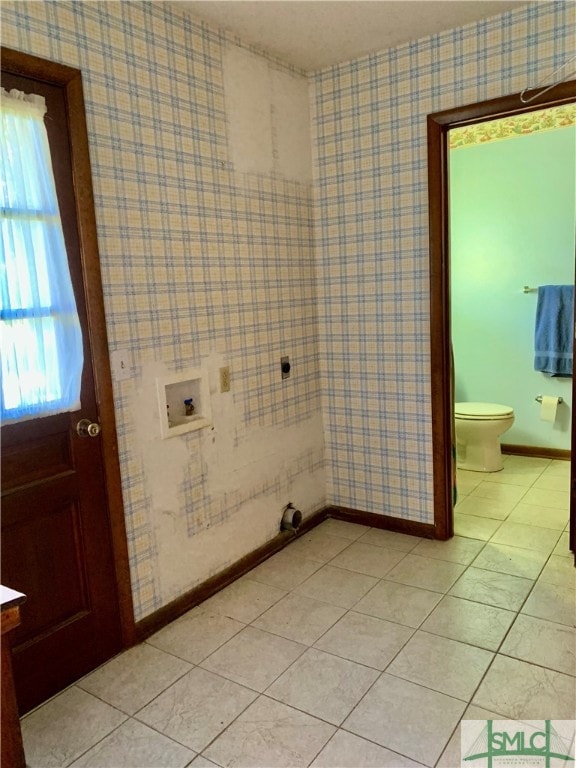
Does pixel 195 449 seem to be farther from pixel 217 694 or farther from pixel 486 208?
pixel 486 208

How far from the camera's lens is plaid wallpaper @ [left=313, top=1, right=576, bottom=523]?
8.64 ft

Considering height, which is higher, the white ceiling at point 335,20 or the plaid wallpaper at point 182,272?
the white ceiling at point 335,20

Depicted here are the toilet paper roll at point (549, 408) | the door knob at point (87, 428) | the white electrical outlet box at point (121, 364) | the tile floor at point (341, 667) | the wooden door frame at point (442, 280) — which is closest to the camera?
the tile floor at point (341, 667)

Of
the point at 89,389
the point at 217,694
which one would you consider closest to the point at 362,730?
the point at 217,694

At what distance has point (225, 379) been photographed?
102 inches

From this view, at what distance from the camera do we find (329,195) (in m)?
3.07

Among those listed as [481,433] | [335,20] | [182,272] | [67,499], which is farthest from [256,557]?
[335,20]

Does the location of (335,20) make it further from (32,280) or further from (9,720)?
(9,720)

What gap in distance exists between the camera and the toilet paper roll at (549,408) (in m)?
4.05

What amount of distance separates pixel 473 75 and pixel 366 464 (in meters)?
1.94

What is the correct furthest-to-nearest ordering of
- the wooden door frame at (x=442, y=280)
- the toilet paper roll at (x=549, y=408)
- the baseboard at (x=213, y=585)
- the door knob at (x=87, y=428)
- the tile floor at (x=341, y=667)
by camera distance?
1. the toilet paper roll at (x=549, y=408)
2. the wooden door frame at (x=442, y=280)
3. the baseboard at (x=213, y=585)
4. the door knob at (x=87, y=428)
5. the tile floor at (x=341, y=667)

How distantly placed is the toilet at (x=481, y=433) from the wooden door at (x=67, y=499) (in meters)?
2.51

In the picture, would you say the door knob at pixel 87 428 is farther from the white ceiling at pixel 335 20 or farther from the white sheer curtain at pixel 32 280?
the white ceiling at pixel 335 20

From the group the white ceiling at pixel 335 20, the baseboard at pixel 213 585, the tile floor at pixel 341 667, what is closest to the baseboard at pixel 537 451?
the tile floor at pixel 341 667
